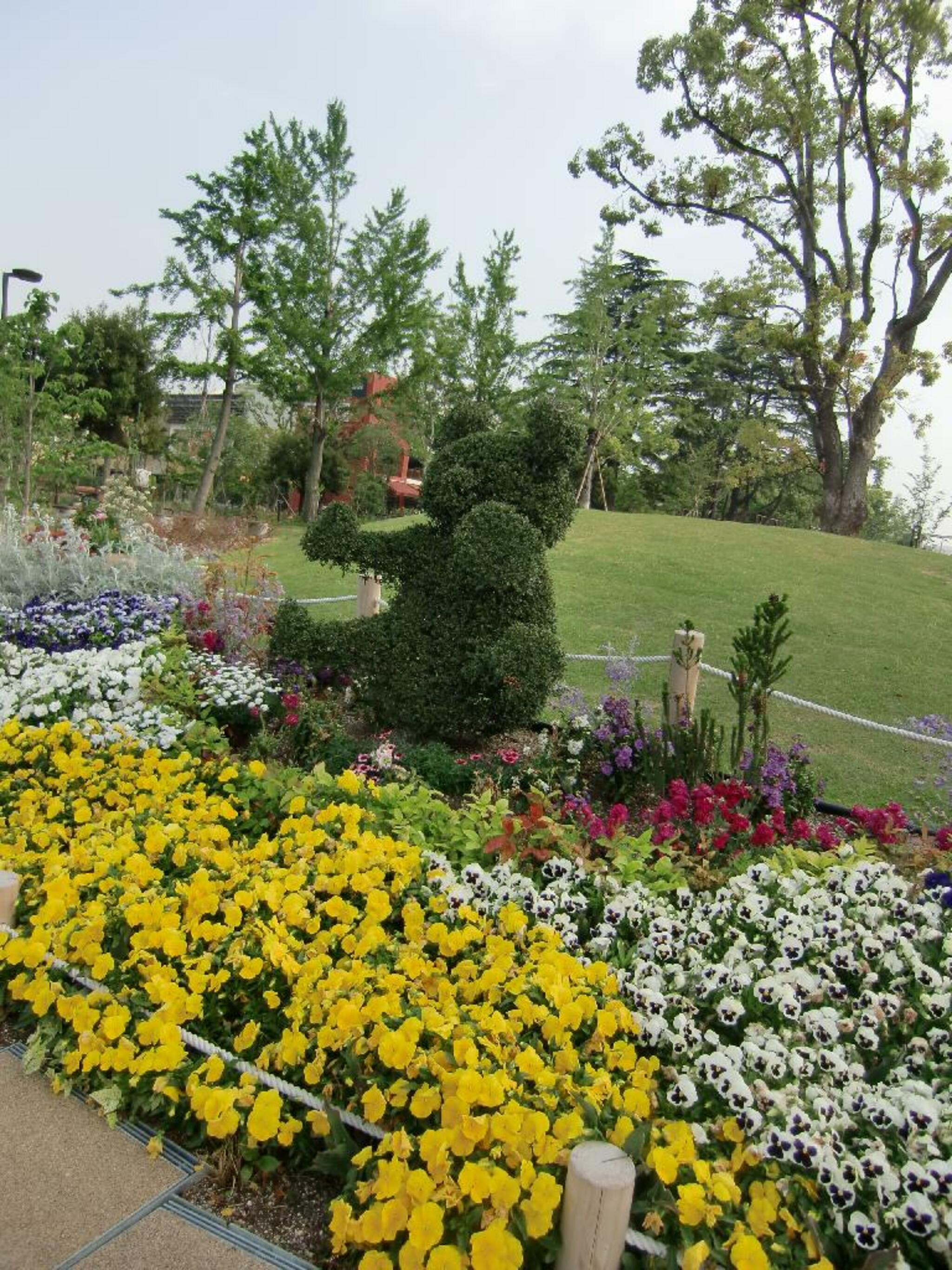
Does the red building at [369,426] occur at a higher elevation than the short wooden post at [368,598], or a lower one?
higher

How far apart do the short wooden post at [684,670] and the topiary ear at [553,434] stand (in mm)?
1170

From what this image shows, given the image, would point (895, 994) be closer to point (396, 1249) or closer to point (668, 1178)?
point (668, 1178)

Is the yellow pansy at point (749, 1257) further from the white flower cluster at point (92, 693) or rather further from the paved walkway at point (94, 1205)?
the white flower cluster at point (92, 693)

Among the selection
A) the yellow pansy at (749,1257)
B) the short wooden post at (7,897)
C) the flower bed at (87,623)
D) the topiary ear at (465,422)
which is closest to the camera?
the yellow pansy at (749,1257)

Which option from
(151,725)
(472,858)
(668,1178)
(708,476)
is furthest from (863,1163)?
(708,476)

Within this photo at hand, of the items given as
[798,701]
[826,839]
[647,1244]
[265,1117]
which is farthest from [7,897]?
[798,701]

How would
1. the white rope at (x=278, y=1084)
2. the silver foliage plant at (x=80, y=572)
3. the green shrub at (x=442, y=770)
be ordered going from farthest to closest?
the silver foliage plant at (x=80, y=572)
the green shrub at (x=442, y=770)
the white rope at (x=278, y=1084)

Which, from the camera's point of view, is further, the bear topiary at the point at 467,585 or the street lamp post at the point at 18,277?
the street lamp post at the point at 18,277

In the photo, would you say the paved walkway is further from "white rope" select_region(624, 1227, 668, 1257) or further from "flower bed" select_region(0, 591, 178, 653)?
"flower bed" select_region(0, 591, 178, 653)

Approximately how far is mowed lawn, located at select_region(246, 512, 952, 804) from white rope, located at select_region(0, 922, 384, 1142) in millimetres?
4116

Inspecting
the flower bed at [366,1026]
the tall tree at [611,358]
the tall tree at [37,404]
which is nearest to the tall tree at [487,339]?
the tall tree at [611,358]

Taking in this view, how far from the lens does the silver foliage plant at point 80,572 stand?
6.41m

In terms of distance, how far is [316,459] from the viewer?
2652 cm

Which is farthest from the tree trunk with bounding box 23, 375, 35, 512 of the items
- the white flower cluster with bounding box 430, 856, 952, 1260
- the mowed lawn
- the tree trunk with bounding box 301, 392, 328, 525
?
the white flower cluster with bounding box 430, 856, 952, 1260
